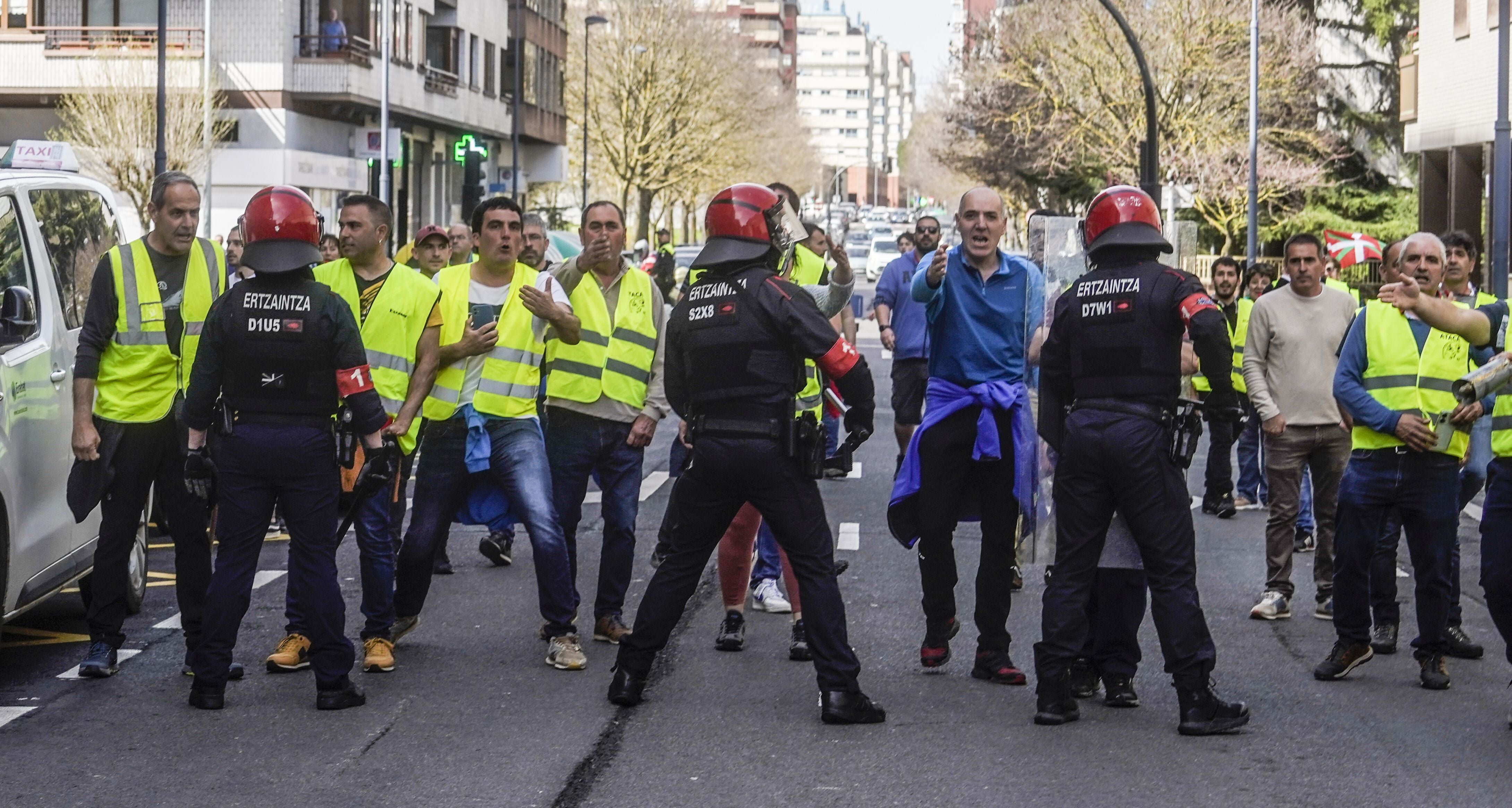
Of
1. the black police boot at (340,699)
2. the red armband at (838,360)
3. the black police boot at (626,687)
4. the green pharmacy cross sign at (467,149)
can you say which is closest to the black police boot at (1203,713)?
the red armband at (838,360)

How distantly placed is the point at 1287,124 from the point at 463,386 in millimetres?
37215

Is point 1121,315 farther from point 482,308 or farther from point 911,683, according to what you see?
point 482,308

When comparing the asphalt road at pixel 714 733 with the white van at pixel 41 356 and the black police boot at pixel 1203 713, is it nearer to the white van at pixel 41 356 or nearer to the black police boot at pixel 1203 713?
the black police boot at pixel 1203 713

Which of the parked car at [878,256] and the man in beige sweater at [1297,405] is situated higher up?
the parked car at [878,256]

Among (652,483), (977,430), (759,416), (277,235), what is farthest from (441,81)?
(759,416)

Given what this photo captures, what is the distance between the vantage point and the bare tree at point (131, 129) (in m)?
36.7

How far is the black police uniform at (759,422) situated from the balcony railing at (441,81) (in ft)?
139

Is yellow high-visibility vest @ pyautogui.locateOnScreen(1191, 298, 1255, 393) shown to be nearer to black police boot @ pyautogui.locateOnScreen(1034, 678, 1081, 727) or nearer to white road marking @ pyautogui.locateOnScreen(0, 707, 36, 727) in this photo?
black police boot @ pyautogui.locateOnScreen(1034, 678, 1081, 727)

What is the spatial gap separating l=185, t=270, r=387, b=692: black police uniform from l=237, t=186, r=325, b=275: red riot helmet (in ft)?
0.18

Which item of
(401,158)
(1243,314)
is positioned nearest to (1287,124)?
(401,158)

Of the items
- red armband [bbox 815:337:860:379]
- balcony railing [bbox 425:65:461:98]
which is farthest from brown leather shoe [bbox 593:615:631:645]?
balcony railing [bbox 425:65:461:98]

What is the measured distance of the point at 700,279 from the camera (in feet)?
22.4

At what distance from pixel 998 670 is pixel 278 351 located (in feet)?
9.62

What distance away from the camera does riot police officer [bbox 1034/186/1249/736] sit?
6449 mm
